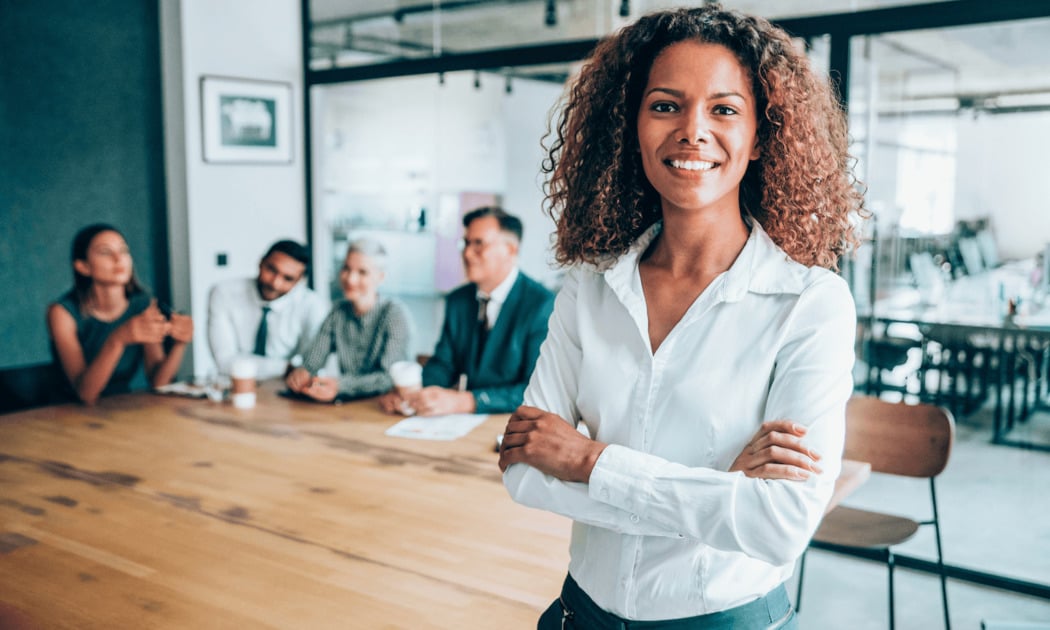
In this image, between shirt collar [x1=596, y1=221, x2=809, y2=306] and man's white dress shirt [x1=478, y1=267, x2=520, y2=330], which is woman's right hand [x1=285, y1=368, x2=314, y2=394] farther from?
shirt collar [x1=596, y1=221, x2=809, y2=306]

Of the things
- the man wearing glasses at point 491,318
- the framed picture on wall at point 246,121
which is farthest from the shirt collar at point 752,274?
the framed picture on wall at point 246,121

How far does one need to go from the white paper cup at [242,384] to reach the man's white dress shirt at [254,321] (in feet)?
2.78

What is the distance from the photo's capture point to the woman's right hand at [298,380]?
316 cm

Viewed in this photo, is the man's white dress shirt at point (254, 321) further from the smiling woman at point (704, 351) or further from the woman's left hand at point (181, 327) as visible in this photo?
the smiling woman at point (704, 351)

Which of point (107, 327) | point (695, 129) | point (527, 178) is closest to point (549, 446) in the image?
point (695, 129)

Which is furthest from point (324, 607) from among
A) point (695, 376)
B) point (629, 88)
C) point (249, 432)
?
point (249, 432)

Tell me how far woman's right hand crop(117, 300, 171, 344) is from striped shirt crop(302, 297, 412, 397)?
67 cm

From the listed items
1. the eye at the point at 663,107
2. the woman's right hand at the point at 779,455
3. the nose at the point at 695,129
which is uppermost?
the eye at the point at 663,107

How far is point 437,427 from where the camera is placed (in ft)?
8.99

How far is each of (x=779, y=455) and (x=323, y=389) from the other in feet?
7.55

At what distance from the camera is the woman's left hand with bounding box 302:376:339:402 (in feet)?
10.1

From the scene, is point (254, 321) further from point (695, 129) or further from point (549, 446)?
point (695, 129)

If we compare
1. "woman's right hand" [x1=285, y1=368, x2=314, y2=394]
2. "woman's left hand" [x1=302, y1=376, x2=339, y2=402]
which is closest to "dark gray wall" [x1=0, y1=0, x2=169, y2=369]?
"woman's right hand" [x1=285, y1=368, x2=314, y2=394]

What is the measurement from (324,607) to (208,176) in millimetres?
4405
